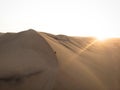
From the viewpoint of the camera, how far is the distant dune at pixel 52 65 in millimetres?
4488

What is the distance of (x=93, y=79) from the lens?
5062 millimetres

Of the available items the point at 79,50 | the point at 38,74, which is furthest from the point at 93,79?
the point at 38,74

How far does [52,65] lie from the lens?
15.5 feet

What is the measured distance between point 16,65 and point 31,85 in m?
0.48

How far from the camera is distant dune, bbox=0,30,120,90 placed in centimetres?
449

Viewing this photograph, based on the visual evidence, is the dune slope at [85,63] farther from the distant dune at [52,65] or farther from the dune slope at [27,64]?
the dune slope at [27,64]

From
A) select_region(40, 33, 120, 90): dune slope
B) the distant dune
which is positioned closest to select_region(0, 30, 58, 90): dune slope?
the distant dune

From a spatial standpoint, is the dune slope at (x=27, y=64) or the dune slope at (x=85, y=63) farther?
the dune slope at (x=85, y=63)

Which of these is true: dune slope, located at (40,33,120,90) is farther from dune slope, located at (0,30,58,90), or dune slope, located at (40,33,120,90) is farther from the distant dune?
dune slope, located at (0,30,58,90)

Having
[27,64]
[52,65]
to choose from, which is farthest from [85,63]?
[27,64]

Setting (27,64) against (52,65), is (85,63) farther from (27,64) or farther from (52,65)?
(27,64)

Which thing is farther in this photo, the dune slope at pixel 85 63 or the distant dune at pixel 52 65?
Result: the dune slope at pixel 85 63

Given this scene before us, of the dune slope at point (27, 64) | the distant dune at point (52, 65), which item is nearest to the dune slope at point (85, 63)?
the distant dune at point (52, 65)

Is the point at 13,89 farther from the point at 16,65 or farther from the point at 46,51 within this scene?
the point at 46,51
